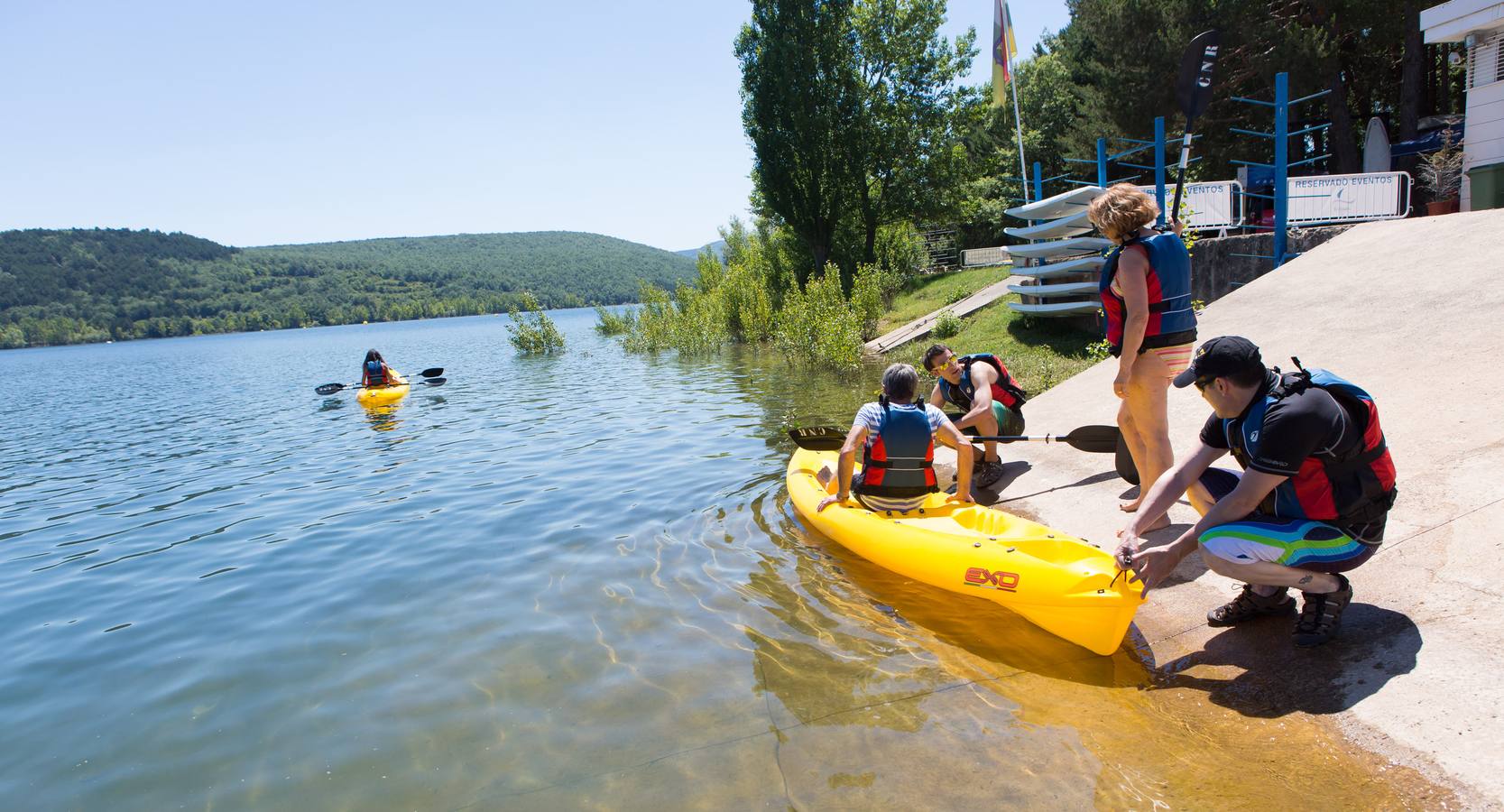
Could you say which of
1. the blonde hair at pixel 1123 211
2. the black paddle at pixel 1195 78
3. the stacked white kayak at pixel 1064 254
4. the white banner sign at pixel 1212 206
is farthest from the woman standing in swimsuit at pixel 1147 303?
the white banner sign at pixel 1212 206

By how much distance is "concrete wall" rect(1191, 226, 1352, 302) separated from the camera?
1106 centimetres

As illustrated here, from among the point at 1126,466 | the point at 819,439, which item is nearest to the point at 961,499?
the point at 1126,466

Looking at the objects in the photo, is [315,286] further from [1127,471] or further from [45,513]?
[1127,471]

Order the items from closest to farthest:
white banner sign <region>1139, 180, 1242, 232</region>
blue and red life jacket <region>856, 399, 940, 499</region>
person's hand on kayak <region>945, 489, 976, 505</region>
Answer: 1. blue and red life jacket <region>856, 399, 940, 499</region>
2. person's hand on kayak <region>945, 489, 976, 505</region>
3. white banner sign <region>1139, 180, 1242, 232</region>

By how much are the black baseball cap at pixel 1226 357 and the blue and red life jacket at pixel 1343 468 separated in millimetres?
155

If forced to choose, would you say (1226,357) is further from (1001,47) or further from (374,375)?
(1001,47)

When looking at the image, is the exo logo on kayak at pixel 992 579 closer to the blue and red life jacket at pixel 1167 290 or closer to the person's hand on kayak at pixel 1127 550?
the person's hand on kayak at pixel 1127 550

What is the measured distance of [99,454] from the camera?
45.2ft

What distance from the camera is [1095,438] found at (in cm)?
657

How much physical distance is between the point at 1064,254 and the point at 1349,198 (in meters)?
4.07

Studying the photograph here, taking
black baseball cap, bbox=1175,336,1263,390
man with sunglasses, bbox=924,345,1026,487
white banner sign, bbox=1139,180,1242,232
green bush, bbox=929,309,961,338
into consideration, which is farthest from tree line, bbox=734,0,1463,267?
black baseball cap, bbox=1175,336,1263,390

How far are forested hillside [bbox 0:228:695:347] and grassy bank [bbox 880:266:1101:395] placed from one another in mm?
81019

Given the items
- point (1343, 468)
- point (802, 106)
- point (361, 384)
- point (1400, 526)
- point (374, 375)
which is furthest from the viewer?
point (802, 106)

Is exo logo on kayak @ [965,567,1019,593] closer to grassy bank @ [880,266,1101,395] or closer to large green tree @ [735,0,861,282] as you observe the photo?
grassy bank @ [880,266,1101,395]
